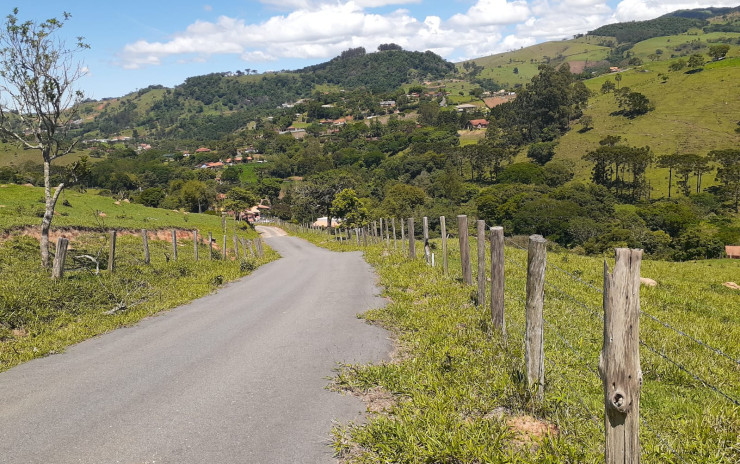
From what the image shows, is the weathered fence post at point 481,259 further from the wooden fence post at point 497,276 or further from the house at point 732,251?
the house at point 732,251

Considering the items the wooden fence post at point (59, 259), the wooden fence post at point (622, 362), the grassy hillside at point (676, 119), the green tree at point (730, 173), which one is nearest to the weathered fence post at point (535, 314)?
the wooden fence post at point (622, 362)

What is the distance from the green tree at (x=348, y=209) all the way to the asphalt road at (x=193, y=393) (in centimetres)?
4605

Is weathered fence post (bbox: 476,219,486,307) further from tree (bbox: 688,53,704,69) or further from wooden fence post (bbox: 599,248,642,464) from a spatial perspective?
tree (bbox: 688,53,704,69)

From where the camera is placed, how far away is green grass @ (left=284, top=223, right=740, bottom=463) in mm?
4402

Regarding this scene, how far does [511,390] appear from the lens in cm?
545

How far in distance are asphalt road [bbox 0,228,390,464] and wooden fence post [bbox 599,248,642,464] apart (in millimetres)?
2874

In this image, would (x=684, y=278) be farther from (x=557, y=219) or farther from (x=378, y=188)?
(x=378, y=188)

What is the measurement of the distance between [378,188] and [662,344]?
118m

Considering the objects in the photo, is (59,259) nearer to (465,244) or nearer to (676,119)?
(465,244)

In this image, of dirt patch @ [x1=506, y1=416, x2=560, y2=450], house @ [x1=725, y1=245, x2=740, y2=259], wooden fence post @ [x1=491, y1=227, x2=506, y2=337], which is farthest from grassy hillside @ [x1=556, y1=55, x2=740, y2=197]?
dirt patch @ [x1=506, y1=416, x2=560, y2=450]

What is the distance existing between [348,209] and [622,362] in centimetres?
5512

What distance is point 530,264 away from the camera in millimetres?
5246

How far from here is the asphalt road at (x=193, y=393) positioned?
4.82 meters

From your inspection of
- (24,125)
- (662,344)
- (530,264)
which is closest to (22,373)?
(530,264)
